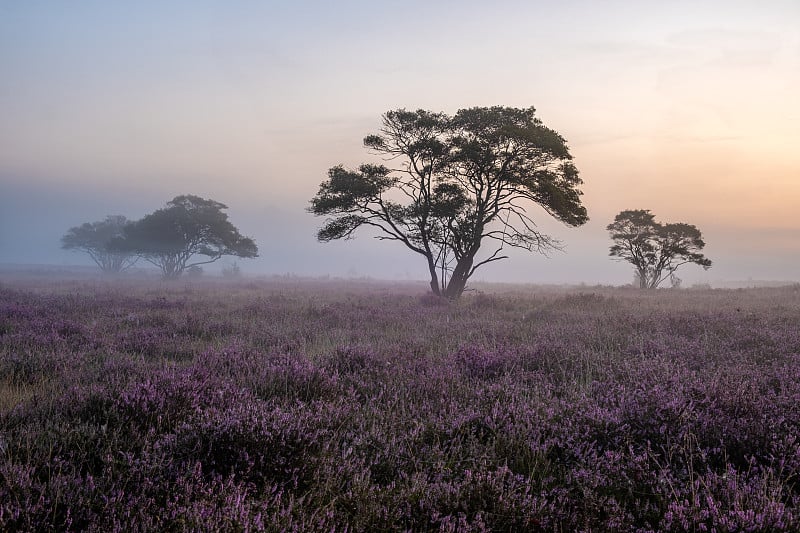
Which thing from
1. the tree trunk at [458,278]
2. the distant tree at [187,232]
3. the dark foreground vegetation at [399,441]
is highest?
the distant tree at [187,232]

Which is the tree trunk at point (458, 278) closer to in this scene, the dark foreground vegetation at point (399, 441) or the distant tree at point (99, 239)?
the dark foreground vegetation at point (399, 441)

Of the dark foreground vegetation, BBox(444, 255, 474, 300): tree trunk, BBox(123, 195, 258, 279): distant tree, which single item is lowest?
the dark foreground vegetation

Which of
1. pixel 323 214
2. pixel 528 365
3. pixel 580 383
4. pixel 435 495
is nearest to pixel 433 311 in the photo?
pixel 528 365

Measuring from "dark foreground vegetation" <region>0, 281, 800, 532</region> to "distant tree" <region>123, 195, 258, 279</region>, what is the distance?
139 ft

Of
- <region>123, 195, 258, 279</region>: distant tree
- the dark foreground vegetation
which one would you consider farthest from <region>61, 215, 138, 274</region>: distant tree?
the dark foreground vegetation

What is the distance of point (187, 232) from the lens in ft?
146

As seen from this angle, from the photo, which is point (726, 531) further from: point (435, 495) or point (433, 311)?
point (433, 311)

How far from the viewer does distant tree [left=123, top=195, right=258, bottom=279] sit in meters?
44.1

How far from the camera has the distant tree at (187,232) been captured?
44094mm

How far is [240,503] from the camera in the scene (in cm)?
187

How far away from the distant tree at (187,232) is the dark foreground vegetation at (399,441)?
42.5 metres

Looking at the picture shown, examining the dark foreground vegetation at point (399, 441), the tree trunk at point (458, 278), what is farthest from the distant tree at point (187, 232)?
the dark foreground vegetation at point (399, 441)

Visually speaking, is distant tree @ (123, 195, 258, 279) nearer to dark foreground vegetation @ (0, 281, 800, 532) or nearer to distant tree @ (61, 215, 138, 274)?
distant tree @ (61, 215, 138, 274)

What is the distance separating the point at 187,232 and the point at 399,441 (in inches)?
1881
